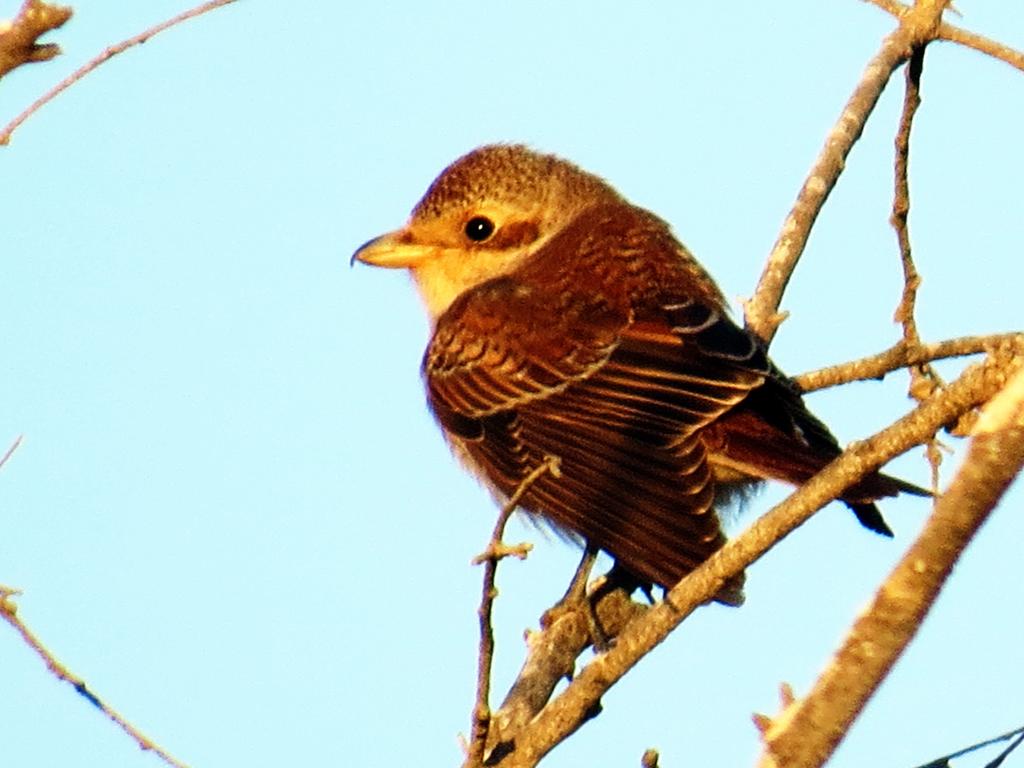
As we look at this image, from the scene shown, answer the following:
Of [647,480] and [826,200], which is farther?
[826,200]

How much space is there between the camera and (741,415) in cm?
591

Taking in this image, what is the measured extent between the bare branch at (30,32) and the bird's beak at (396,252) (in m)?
3.92

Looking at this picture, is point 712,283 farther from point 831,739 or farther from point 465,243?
point 831,739

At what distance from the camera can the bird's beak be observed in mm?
7199

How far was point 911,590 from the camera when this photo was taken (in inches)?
114

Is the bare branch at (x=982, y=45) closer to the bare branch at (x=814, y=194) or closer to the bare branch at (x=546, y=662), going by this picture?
the bare branch at (x=814, y=194)

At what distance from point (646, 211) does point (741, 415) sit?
204 centimetres

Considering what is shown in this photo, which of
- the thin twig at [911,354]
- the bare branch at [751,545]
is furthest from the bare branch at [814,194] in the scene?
the bare branch at [751,545]

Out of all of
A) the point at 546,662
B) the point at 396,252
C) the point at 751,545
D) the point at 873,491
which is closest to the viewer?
the point at 751,545

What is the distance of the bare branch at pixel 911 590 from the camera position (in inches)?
110

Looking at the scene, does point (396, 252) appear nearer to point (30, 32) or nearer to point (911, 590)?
point (30, 32)

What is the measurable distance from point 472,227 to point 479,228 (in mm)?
29

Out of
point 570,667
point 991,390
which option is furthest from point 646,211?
point 991,390

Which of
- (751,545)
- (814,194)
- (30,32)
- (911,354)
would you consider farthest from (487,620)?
(814,194)
